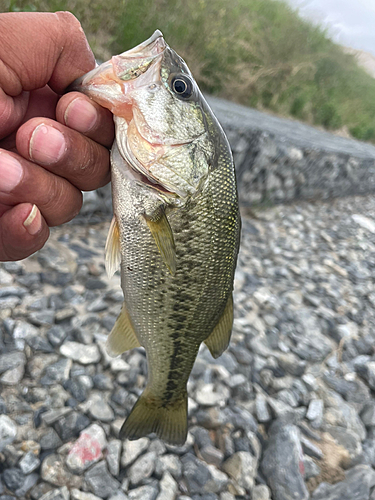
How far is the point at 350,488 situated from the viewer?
90.9 inches

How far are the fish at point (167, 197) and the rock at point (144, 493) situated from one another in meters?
0.88

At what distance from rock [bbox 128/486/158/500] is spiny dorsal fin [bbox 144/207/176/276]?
1379mm

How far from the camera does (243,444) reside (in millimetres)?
2412

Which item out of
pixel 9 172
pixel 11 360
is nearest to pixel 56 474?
pixel 11 360

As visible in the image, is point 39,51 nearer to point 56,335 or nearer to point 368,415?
point 56,335

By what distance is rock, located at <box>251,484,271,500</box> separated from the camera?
2.20 meters

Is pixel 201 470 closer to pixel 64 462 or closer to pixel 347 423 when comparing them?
pixel 64 462

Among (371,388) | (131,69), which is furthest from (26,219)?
(371,388)

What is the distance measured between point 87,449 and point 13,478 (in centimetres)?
38

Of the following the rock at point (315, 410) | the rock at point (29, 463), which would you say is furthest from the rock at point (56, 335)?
the rock at point (315, 410)

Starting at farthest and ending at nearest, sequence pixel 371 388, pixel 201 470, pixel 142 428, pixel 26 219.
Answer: pixel 371 388 < pixel 201 470 < pixel 142 428 < pixel 26 219

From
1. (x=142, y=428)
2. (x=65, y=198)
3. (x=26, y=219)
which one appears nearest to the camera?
(x=26, y=219)

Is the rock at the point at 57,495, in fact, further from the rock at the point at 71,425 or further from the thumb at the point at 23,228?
the thumb at the point at 23,228

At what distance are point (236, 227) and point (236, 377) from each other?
1.71 metres
